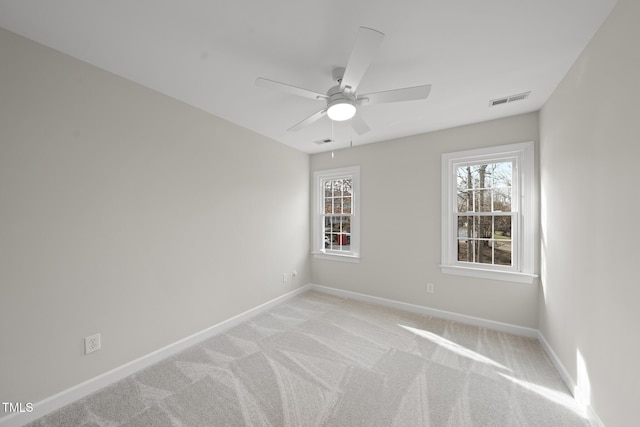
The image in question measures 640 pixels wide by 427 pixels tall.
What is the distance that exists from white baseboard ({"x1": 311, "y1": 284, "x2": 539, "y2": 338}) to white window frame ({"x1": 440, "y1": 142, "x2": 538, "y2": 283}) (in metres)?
0.55

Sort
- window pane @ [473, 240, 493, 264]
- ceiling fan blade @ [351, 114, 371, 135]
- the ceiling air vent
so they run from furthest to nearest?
1. window pane @ [473, 240, 493, 264]
2. the ceiling air vent
3. ceiling fan blade @ [351, 114, 371, 135]

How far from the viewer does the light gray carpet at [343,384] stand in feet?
5.65

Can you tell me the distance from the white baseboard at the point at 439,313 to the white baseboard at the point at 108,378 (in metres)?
1.69

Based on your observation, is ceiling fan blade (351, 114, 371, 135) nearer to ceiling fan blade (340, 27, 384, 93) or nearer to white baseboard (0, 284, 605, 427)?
ceiling fan blade (340, 27, 384, 93)

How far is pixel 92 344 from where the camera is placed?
6.46ft

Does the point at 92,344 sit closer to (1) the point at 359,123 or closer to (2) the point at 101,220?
(2) the point at 101,220

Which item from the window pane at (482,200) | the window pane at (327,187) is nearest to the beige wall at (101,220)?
the window pane at (327,187)

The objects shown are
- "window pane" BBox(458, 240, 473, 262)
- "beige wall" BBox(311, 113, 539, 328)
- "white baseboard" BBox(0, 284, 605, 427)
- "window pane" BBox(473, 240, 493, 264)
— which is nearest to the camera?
"white baseboard" BBox(0, 284, 605, 427)

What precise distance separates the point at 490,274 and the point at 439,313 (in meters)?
0.84

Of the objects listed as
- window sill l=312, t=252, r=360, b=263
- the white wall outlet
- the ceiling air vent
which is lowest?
the white wall outlet

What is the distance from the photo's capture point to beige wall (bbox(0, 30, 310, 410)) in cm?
166

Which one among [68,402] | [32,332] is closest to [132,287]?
[32,332]

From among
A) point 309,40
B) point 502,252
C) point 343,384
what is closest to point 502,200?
point 502,252

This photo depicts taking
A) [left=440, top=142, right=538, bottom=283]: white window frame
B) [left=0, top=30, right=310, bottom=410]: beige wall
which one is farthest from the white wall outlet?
[left=440, top=142, right=538, bottom=283]: white window frame
